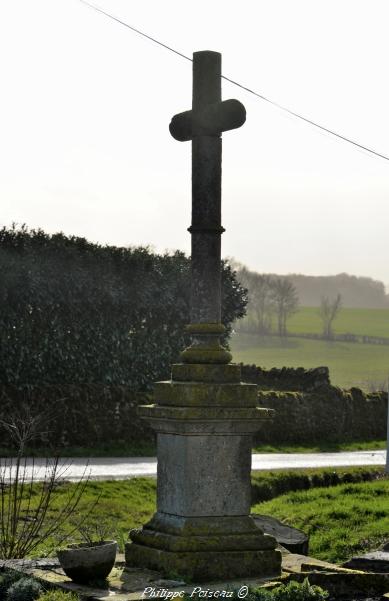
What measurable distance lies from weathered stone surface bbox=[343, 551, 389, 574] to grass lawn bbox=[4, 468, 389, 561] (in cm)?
257

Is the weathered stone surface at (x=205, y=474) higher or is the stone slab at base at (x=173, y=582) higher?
the weathered stone surface at (x=205, y=474)

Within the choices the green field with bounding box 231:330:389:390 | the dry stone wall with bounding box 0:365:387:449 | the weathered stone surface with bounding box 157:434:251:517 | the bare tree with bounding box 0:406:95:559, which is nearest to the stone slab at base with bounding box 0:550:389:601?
the weathered stone surface with bounding box 157:434:251:517

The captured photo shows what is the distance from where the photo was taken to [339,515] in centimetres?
1408

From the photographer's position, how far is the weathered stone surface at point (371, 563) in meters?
9.77

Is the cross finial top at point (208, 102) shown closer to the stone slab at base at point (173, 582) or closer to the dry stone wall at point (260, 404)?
the stone slab at base at point (173, 582)

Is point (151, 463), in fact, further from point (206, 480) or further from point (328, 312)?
point (328, 312)

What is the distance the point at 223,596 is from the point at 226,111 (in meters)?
4.14

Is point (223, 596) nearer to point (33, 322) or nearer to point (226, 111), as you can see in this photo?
point (226, 111)

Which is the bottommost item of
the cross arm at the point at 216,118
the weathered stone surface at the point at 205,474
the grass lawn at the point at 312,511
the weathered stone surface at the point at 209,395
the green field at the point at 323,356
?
the grass lawn at the point at 312,511

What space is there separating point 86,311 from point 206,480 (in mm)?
15666

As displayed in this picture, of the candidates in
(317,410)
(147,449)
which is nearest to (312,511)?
(147,449)

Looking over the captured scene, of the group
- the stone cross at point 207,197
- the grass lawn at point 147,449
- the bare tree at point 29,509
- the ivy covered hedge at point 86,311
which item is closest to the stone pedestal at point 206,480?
the stone cross at point 207,197

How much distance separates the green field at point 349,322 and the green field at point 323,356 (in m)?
5.41

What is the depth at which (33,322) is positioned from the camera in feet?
78.3
